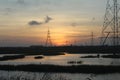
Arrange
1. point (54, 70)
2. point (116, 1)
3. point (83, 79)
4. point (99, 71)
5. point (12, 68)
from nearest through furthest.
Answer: point (83, 79), point (99, 71), point (54, 70), point (12, 68), point (116, 1)

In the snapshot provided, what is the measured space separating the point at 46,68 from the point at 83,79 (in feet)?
45.5

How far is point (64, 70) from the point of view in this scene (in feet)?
151

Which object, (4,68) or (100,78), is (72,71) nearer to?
(100,78)

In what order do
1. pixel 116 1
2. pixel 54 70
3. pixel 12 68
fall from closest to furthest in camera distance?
pixel 54 70, pixel 12 68, pixel 116 1

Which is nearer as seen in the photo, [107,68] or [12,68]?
[107,68]

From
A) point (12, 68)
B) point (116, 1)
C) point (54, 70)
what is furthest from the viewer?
point (116, 1)

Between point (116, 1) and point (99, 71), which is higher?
point (116, 1)

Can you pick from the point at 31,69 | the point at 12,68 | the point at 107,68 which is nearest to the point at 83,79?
the point at 107,68

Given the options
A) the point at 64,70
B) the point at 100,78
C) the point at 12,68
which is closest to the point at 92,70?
the point at 64,70

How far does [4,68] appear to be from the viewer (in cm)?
5244

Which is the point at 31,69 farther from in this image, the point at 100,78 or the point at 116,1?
the point at 116,1

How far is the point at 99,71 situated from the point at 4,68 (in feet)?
58.7

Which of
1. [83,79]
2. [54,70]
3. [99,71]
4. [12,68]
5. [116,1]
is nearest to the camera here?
[83,79]

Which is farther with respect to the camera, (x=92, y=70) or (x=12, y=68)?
(x=12, y=68)
